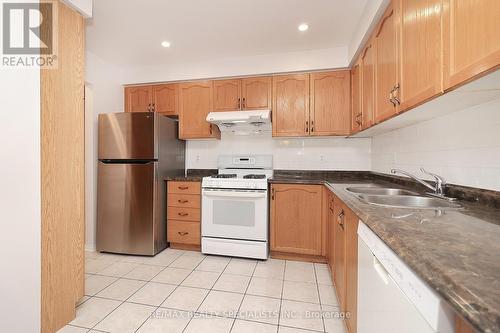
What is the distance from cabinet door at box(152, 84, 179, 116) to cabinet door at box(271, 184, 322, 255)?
1698 millimetres

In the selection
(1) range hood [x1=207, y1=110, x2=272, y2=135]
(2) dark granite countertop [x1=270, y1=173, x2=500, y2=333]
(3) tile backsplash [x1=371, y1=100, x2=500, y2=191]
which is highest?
(1) range hood [x1=207, y1=110, x2=272, y2=135]

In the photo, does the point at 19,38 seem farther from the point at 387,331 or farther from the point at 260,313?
the point at 260,313

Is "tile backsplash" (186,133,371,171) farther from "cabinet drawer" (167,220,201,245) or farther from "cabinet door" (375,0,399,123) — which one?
"cabinet door" (375,0,399,123)

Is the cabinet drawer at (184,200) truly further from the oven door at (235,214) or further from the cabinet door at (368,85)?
the cabinet door at (368,85)

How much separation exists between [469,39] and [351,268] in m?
1.12

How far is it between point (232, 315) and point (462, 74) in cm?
182

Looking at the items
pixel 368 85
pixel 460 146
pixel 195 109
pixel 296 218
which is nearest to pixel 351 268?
pixel 460 146

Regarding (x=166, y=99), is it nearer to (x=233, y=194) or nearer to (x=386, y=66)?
(x=233, y=194)

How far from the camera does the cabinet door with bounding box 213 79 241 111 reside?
2889 mm

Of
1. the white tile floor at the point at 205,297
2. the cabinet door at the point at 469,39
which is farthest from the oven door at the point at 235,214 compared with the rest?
the cabinet door at the point at 469,39

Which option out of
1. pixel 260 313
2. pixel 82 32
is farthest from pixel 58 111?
pixel 260 313

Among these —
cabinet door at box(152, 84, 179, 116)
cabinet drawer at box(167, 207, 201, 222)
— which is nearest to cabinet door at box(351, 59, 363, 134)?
cabinet drawer at box(167, 207, 201, 222)

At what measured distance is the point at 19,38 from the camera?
1.23 meters

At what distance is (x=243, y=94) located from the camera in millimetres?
2875
